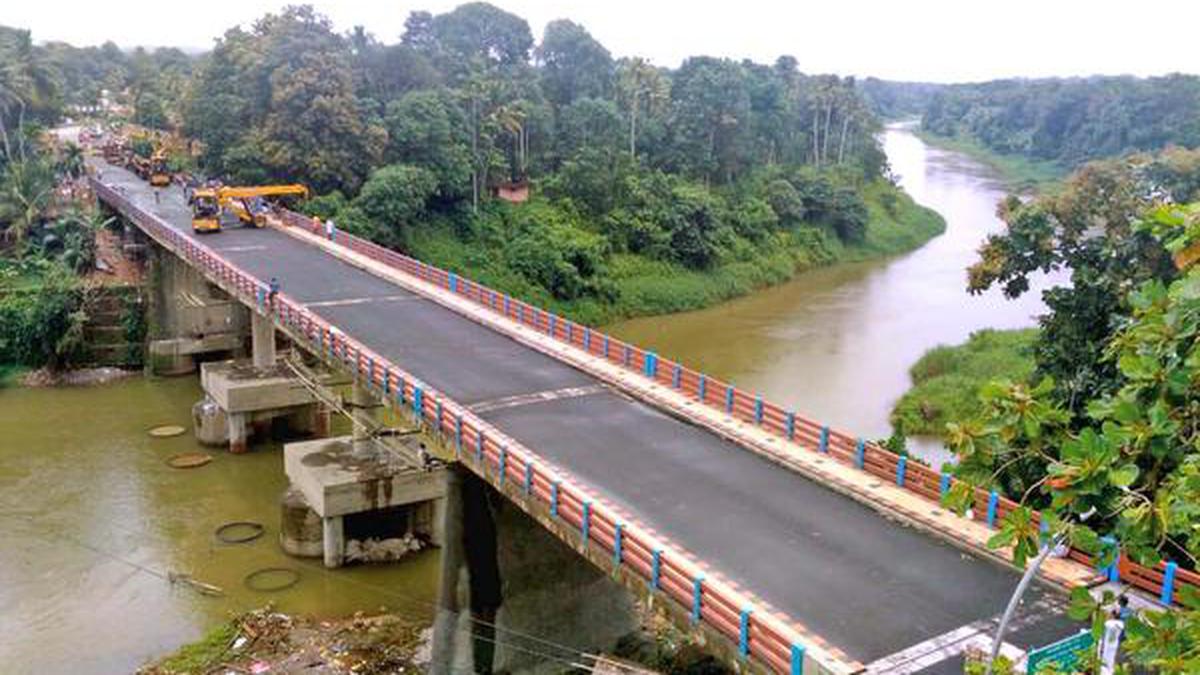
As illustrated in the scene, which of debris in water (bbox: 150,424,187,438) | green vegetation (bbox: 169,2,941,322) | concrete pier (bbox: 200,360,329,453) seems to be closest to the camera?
concrete pier (bbox: 200,360,329,453)

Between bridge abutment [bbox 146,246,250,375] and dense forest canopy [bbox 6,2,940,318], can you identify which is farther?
dense forest canopy [bbox 6,2,940,318]

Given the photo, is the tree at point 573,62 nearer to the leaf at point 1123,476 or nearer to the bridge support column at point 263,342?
the bridge support column at point 263,342

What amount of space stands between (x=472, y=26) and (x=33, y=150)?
3475 centimetres

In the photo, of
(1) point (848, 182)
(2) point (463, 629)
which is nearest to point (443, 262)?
(2) point (463, 629)

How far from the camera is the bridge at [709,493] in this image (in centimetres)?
1335

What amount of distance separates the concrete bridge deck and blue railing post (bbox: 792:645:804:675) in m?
1.26

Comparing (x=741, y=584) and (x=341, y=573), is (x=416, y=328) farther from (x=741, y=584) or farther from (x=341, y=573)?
(x=741, y=584)

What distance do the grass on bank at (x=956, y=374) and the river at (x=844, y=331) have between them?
0.72m

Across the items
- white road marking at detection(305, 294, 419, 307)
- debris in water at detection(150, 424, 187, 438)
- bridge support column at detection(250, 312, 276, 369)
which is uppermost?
white road marking at detection(305, 294, 419, 307)

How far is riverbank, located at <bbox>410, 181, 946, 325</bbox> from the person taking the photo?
55312 millimetres

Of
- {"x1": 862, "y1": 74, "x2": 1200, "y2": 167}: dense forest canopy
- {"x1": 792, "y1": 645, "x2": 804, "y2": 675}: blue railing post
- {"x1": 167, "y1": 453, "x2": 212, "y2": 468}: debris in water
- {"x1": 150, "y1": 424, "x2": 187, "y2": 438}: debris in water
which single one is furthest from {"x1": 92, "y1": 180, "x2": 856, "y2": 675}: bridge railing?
{"x1": 862, "y1": 74, "x2": 1200, "y2": 167}: dense forest canopy

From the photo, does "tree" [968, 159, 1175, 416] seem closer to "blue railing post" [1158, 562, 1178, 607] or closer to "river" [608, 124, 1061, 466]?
"river" [608, 124, 1061, 466]

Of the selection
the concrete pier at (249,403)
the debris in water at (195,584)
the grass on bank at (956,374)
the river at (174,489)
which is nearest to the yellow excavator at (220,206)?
the river at (174,489)

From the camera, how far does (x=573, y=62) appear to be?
276 ft
